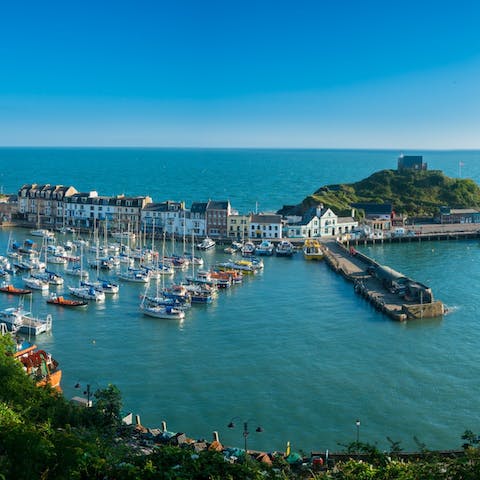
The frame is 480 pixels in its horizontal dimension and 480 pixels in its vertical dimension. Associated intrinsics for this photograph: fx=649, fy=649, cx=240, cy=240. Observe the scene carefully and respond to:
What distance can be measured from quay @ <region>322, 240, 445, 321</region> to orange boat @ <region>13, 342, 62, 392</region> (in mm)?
16623

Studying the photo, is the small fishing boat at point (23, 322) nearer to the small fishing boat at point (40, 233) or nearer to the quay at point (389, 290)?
the quay at point (389, 290)

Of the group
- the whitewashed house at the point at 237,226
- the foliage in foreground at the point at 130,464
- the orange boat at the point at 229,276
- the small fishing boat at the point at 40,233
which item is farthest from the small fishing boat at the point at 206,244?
the foliage in foreground at the point at 130,464

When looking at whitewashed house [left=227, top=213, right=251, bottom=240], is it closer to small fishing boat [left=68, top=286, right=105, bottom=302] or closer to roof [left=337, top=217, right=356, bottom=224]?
roof [left=337, top=217, right=356, bottom=224]

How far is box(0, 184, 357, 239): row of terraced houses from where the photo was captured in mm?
54531

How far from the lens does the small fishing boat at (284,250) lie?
161 feet

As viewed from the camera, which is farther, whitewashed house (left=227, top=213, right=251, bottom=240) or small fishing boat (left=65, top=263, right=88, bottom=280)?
whitewashed house (left=227, top=213, right=251, bottom=240)

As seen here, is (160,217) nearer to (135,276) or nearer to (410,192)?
(135,276)

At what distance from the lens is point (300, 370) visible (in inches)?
949

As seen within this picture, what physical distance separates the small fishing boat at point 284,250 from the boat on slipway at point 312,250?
1.07 m

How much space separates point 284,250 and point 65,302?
2047cm

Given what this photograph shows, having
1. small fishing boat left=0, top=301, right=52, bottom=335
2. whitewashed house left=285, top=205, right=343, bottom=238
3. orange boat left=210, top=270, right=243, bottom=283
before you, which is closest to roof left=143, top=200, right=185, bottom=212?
whitewashed house left=285, top=205, right=343, bottom=238

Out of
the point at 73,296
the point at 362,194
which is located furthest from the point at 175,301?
the point at 362,194

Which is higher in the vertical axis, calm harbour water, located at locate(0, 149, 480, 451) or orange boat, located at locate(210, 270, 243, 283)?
orange boat, located at locate(210, 270, 243, 283)

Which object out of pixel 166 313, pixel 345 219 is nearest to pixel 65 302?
pixel 166 313
